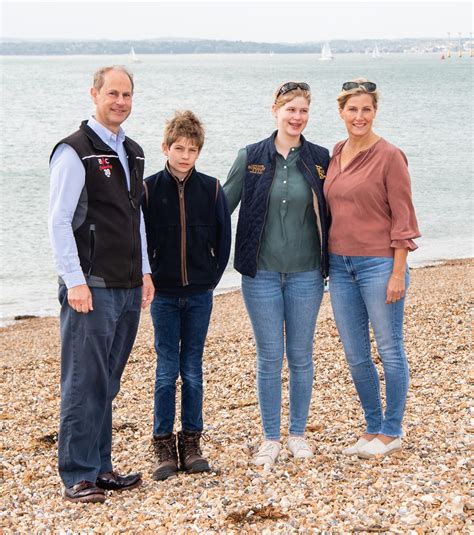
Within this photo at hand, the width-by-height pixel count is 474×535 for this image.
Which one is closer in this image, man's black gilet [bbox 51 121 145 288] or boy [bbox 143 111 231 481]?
man's black gilet [bbox 51 121 145 288]

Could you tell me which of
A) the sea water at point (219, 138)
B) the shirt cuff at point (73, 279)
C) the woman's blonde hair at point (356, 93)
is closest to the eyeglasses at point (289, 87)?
the woman's blonde hair at point (356, 93)

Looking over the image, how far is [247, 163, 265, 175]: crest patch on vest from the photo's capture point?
5.25m

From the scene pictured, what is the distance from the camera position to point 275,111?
536cm

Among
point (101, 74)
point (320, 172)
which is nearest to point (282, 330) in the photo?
point (320, 172)

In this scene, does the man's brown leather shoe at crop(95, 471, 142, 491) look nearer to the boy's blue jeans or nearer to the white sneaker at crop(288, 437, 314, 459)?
the boy's blue jeans

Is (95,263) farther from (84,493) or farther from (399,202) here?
(399,202)

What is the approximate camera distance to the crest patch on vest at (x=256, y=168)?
5.25 metres

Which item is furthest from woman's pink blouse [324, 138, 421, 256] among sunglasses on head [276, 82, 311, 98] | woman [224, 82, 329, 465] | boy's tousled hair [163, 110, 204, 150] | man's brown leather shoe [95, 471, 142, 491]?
man's brown leather shoe [95, 471, 142, 491]

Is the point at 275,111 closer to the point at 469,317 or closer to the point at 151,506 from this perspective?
the point at 151,506

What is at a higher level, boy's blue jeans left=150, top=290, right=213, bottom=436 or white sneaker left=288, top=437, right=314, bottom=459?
boy's blue jeans left=150, top=290, right=213, bottom=436

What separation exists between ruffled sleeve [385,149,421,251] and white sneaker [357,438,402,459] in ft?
4.47

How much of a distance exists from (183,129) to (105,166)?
663mm

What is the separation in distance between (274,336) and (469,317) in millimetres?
5108

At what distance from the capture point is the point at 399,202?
5078mm
